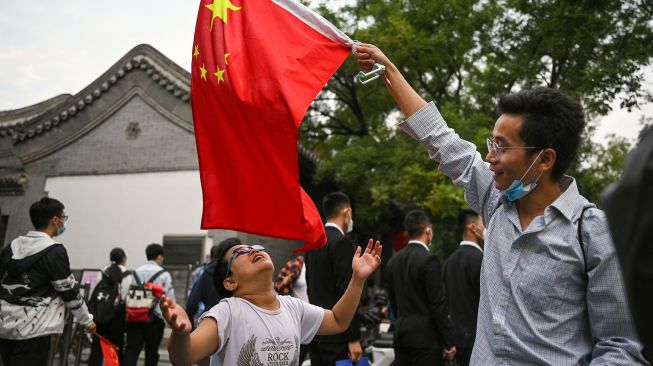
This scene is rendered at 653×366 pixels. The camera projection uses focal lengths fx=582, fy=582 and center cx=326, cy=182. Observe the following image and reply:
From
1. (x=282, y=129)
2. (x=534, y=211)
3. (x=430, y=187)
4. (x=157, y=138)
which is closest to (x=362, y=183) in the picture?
(x=430, y=187)

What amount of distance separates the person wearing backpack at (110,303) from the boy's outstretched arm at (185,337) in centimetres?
549

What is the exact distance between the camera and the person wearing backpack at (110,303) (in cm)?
773

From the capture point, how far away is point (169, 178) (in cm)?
1437

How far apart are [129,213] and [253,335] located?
486 inches

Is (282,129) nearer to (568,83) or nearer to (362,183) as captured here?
(568,83)

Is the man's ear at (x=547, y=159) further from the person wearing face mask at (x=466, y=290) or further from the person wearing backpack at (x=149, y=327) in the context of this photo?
the person wearing backpack at (x=149, y=327)

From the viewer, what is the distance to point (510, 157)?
227cm

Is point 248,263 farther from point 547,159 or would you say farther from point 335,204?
point 335,204

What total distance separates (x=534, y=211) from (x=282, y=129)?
169 centimetres

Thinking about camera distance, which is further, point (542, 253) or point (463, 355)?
point (463, 355)

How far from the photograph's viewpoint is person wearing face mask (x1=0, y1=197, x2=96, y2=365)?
15.8ft

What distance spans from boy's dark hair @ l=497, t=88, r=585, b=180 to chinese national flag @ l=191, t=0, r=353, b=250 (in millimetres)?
1496

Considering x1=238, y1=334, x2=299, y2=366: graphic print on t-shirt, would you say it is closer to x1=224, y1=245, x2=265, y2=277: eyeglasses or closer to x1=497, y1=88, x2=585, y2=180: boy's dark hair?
x1=224, y1=245, x2=265, y2=277: eyeglasses

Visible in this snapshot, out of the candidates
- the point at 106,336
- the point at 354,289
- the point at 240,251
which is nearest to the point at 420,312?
the point at 354,289
